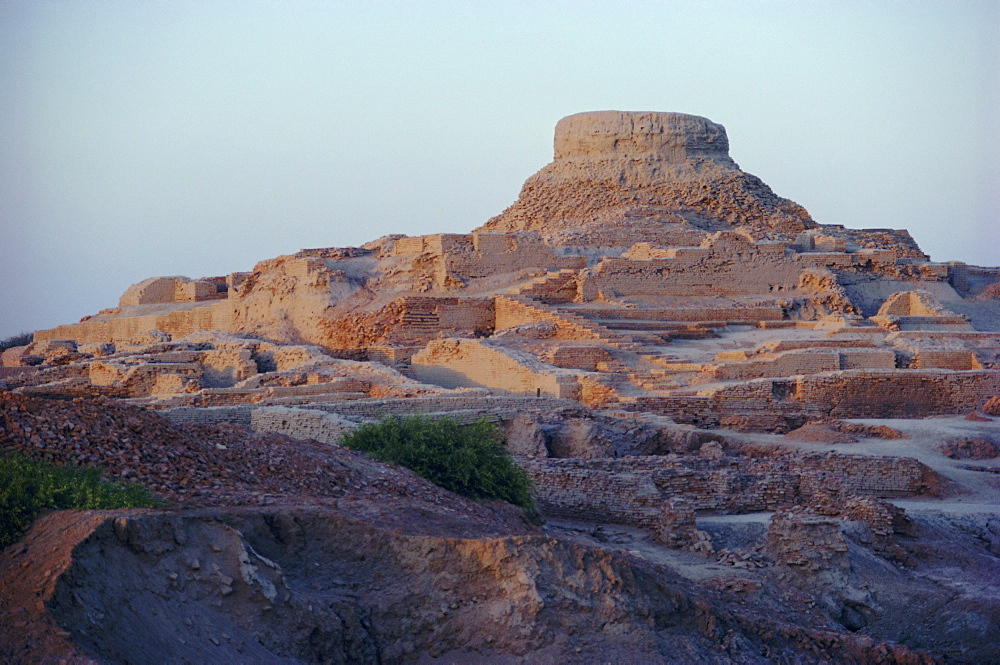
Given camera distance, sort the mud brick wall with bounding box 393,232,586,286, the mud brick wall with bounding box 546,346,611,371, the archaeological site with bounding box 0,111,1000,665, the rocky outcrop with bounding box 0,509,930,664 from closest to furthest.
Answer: the rocky outcrop with bounding box 0,509,930,664, the archaeological site with bounding box 0,111,1000,665, the mud brick wall with bounding box 546,346,611,371, the mud brick wall with bounding box 393,232,586,286

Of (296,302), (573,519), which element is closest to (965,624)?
(573,519)

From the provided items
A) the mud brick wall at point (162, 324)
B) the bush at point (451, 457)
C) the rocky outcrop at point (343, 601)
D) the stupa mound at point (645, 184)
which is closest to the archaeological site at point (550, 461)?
the rocky outcrop at point (343, 601)

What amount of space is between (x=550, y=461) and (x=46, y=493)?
677cm

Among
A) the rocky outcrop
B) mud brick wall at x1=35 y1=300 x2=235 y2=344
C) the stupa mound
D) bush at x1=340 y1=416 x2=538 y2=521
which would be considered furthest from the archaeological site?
the stupa mound

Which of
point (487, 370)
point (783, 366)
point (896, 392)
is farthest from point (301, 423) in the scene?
point (896, 392)

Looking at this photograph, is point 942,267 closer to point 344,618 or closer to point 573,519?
point 573,519

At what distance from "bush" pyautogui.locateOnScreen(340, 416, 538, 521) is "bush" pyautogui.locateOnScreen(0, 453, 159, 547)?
11.4 ft

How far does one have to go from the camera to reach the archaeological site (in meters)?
6.69

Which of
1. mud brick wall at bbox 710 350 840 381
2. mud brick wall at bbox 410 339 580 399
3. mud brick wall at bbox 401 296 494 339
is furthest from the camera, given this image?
mud brick wall at bbox 401 296 494 339

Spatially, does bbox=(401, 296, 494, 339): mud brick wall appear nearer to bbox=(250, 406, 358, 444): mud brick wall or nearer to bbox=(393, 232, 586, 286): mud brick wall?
bbox=(393, 232, 586, 286): mud brick wall

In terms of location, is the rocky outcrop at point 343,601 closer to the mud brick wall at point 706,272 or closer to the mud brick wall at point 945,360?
the mud brick wall at point 945,360

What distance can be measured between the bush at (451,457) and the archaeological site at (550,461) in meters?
0.50

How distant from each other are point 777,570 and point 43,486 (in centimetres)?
554

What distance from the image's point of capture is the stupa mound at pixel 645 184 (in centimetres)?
3597
